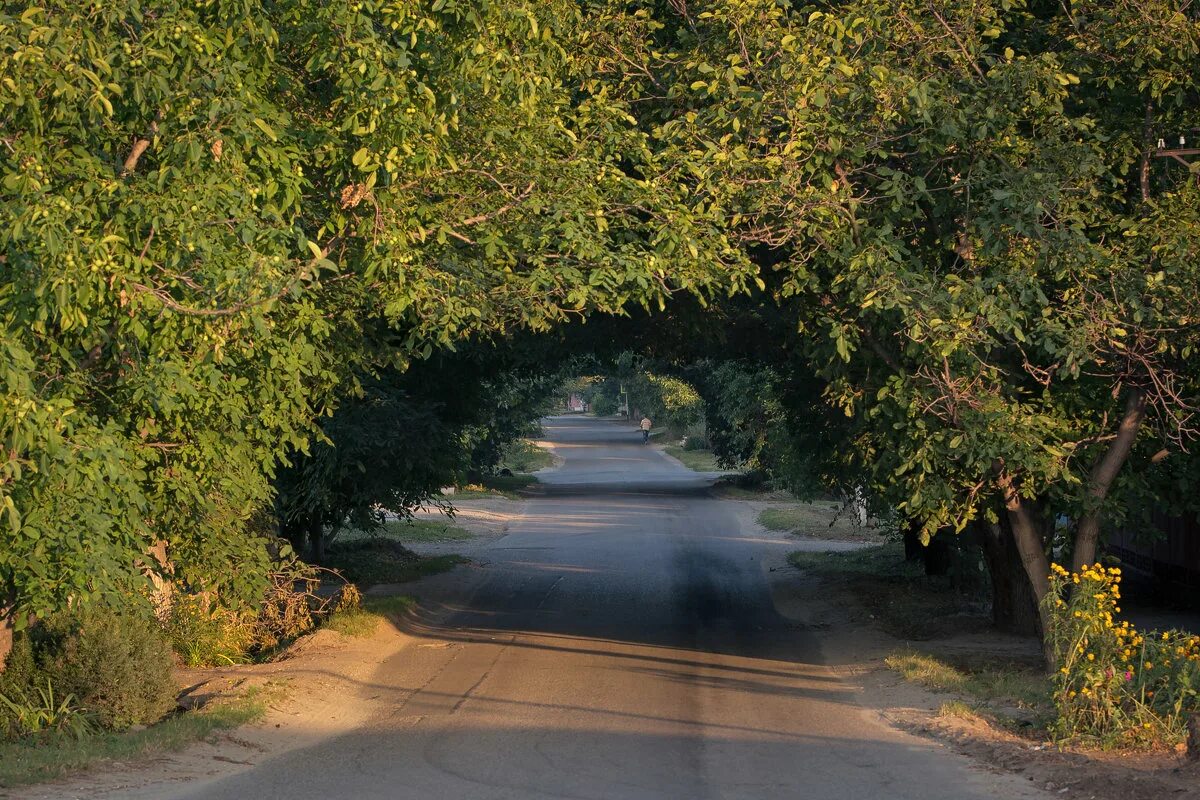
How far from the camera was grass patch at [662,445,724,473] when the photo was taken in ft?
199

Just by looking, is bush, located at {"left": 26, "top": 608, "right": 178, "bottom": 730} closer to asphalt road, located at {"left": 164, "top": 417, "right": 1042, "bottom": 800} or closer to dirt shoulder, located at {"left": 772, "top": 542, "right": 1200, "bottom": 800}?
asphalt road, located at {"left": 164, "top": 417, "right": 1042, "bottom": 800}

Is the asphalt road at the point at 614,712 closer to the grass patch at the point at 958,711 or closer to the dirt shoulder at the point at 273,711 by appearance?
the dirt shoulder at the point at 273,711

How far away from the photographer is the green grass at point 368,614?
16.0 m

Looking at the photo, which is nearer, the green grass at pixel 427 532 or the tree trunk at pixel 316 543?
the tree trunk at pixel 316 543

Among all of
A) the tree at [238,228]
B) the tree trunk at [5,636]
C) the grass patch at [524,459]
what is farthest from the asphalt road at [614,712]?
the grass patch at [524,459]

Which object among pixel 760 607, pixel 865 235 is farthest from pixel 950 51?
pixel 760 607

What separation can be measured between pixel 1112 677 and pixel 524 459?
55.5 meters

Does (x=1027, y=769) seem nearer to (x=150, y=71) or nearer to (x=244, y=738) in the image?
(x=244, y=738)

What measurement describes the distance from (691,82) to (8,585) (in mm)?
7292

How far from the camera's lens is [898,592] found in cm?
2023

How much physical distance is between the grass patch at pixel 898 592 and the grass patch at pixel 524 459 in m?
32.6

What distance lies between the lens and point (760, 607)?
19.5 metres

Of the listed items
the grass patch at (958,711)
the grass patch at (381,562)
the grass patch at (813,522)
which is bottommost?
the grass patch at (813,522)

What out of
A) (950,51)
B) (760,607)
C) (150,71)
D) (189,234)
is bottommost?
(760,607)
